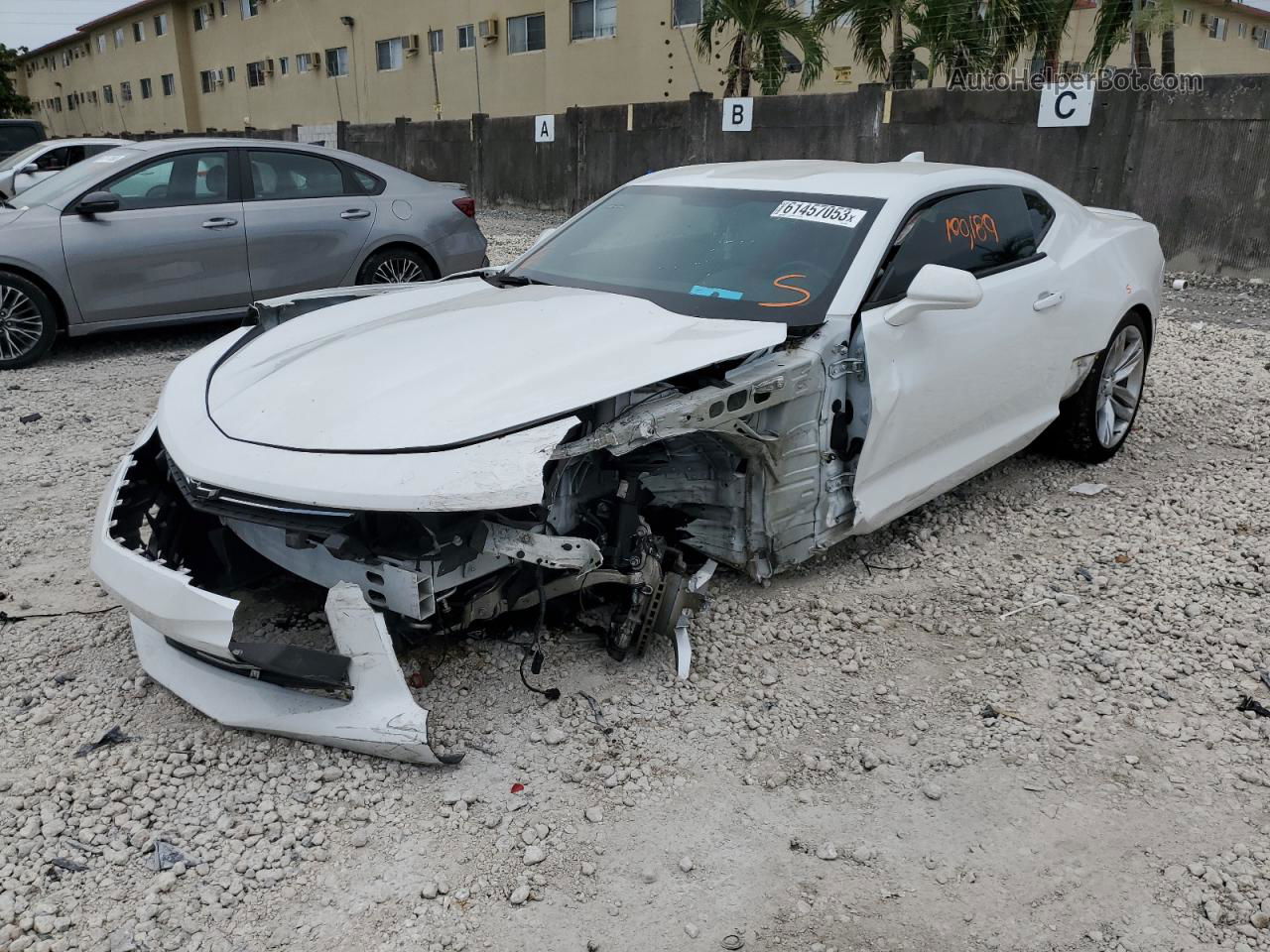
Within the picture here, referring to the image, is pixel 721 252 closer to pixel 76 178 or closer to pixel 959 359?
pixel 959 359

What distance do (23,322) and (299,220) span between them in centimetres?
197

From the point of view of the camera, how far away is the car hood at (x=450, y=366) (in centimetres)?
272

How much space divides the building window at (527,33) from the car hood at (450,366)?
2161 centimetres

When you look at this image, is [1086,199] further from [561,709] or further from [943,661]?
[561,709]

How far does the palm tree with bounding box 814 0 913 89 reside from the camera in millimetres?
14359

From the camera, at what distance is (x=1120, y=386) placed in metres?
5.15

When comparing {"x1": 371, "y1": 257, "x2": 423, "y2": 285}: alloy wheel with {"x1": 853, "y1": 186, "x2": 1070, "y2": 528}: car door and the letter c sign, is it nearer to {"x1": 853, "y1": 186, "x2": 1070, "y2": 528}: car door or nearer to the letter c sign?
{"x1": 853, "y1": 186, "x2": 1070, "y2": 528}: car door

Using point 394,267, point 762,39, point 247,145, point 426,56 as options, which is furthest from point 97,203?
point 426,56

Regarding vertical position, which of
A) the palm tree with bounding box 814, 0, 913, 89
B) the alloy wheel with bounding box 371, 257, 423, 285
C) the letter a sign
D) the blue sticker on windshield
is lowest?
the alloy wheel with bounding box 371, 257, 423, 285

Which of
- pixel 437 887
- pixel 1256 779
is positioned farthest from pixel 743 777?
pixel 1256 779

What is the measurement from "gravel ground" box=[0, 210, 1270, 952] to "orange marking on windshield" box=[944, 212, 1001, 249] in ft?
4.24

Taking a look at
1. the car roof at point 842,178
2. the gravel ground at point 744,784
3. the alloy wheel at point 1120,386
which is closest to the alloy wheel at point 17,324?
the gravel ground at point 744,784

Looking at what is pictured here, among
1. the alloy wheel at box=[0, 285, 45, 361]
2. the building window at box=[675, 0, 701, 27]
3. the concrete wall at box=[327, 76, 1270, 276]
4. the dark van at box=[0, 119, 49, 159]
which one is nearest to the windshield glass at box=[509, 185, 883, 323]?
the alloy wheel at box=[0, 285, 45, 361]

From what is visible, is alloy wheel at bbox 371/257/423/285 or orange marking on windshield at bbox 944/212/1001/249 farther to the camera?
alloy wheel at bbox 371/257/423/285
